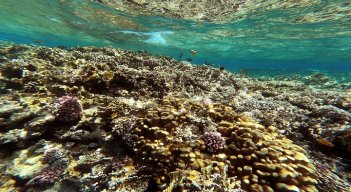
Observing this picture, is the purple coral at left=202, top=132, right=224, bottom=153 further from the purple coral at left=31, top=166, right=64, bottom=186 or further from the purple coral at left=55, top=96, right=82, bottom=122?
the purple coral at left=55, top=96, right=82, bottom=122

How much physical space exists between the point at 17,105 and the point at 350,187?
299 inches

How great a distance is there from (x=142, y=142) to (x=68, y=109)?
6.59ft

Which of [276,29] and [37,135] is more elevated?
[276,29]

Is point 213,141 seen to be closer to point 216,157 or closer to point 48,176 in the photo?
point 216,157

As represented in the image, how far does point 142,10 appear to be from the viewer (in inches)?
802

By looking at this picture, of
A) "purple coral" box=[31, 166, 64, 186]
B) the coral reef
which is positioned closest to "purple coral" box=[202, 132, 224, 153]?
the coral reef

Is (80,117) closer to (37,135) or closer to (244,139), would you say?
(37,135)

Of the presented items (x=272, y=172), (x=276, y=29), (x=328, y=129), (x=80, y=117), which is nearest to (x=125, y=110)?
(x=80, y=117)

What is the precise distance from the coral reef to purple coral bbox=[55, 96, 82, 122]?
0.07 ft

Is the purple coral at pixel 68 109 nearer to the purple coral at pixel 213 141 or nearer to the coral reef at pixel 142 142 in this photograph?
the coral reef at pixel 142 142

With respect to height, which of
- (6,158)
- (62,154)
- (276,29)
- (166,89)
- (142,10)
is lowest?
(6,158)

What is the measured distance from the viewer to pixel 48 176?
3682 mm

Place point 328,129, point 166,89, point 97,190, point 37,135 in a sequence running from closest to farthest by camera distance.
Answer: point 97,190 → point 37,135 → point 328,129 → point 166,89

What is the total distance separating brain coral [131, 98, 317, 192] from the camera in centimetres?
352
